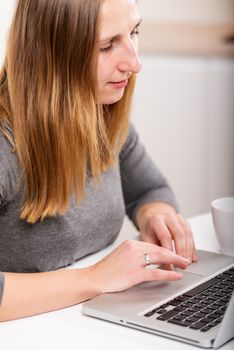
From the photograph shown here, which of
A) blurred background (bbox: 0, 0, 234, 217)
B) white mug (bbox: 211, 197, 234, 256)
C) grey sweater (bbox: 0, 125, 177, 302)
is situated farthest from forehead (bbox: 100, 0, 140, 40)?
blurred background (bbox: 0, 0, 234, 217)

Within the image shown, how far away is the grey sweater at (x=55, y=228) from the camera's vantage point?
1.17m

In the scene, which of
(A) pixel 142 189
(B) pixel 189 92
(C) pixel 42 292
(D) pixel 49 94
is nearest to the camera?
(C) pixel 42 292

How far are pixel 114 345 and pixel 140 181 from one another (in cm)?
73

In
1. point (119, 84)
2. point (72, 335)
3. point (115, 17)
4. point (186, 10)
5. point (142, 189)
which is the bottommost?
point (72, 335)

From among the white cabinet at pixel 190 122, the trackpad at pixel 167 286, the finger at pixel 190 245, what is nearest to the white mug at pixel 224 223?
the finger at pixel 190 245

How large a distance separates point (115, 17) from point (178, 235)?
1.36 ft

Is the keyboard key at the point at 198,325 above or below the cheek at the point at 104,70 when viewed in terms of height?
below

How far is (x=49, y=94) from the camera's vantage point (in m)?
1.18

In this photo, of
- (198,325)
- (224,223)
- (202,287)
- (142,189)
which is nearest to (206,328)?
(198,325)

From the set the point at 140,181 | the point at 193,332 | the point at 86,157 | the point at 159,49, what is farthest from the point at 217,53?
the point at 193,332

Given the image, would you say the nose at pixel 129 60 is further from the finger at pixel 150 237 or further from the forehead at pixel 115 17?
the finger at pixel 150 237

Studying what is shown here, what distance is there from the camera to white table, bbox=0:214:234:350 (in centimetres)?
90

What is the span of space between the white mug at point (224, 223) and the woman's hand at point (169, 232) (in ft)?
0.18

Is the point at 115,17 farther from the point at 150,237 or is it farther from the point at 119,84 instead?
the point at 150,237
